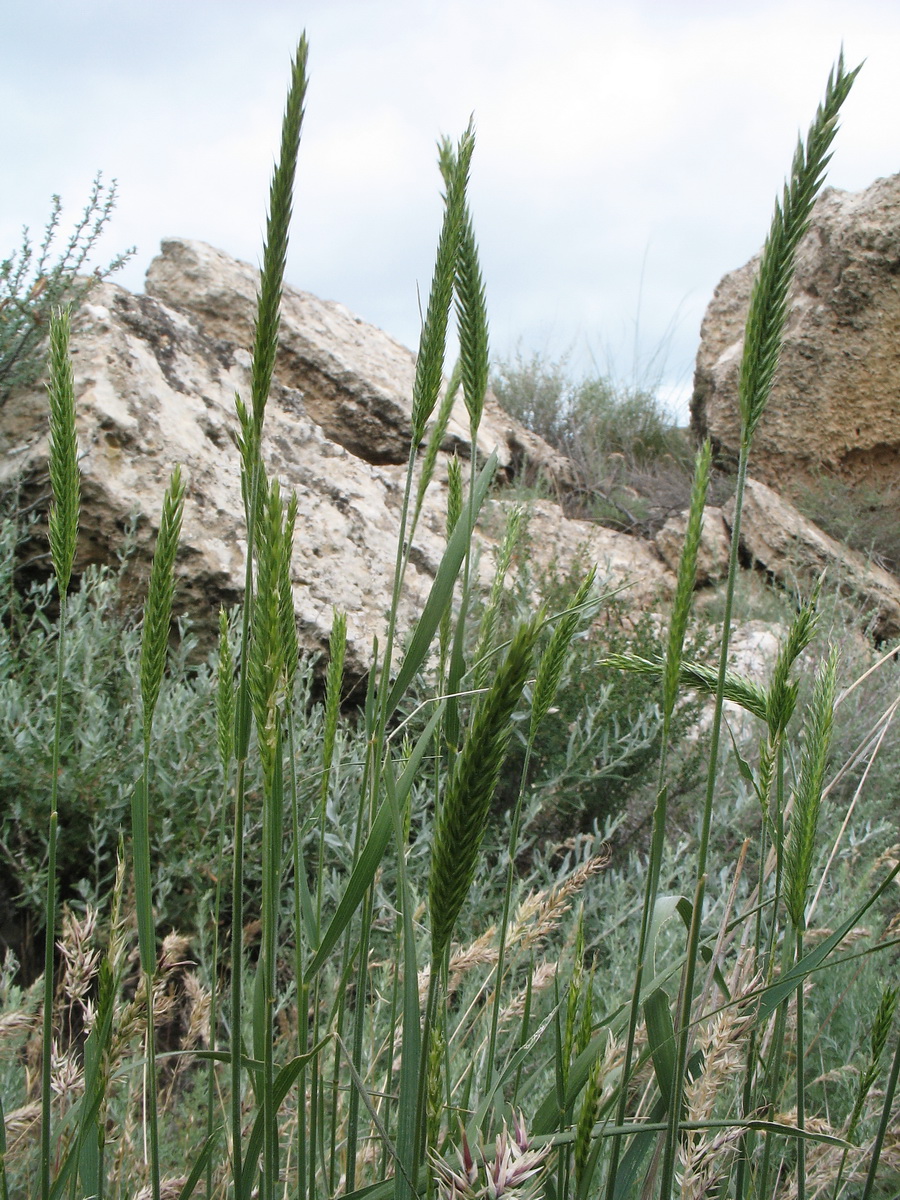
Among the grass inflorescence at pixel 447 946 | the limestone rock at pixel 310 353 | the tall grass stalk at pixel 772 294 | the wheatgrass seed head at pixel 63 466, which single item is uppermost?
the limestone rock at pixel 310 353

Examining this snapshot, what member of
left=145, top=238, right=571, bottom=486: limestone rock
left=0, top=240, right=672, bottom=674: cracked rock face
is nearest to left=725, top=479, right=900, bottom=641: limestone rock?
left=0, top=240, right=672, bottom=674: cracked rock face

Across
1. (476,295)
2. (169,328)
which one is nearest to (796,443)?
(169,328)

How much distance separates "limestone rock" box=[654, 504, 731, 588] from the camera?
17.1 feet

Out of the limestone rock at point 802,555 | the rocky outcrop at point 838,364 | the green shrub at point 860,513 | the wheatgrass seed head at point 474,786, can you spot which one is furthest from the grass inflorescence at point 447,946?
the rocky outcrop at point 838,364

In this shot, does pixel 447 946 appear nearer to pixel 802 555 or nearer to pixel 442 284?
pixel 442 284

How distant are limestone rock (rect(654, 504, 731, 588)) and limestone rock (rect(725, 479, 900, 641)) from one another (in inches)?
4.6

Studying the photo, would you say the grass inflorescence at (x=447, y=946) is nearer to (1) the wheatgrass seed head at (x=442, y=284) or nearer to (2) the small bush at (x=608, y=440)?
(1) the wheatgrass seed head at (x=442, y=284)

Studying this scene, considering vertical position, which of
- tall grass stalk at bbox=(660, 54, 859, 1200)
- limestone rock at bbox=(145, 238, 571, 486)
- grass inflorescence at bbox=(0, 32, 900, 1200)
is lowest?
grass inflorescence at bbox=(0, 32, 900, 1200)

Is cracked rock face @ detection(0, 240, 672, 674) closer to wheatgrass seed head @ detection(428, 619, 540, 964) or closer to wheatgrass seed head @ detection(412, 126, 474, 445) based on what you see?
wheatgrass seed head @ detection(412, 126, 474, 445)

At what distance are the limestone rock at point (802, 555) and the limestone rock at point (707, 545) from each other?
0.12m

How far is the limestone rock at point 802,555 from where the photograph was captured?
533cm

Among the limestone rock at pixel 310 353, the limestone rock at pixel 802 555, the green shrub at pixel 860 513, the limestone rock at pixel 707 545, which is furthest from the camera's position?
the green shrub at pixel 860 513

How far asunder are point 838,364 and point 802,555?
1.67 meters

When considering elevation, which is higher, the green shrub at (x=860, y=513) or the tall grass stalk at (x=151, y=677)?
the green shrub at (x=860, y=513)
